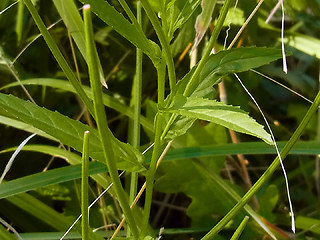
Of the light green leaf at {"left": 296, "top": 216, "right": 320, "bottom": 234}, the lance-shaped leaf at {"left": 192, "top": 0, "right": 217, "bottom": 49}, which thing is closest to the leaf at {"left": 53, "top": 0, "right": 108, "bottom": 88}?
the lance-shaped leaf at {"left": 192, "top": 0, "right": 217, "bottom": 49}

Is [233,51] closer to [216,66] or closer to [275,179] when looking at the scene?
[216,66]

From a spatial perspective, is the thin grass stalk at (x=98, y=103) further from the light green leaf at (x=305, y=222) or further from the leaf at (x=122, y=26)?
the light green leaf at (x=305, y=222)

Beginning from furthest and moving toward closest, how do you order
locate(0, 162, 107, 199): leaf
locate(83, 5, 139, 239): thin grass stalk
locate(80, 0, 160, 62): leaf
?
locate(0, 162, 107, 199): leaf, locate(80, 0, 160, 62): leaf, locate(83, 5, 139, 239): thin grass stalk

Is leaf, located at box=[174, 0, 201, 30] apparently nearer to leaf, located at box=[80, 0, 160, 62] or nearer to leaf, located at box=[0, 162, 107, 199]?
leaf, located at box=[80, 0, 160, 62]

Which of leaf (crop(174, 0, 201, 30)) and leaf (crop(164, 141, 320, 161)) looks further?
leaf (crop(164, 141, 320, 161))

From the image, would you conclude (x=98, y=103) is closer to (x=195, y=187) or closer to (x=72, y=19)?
(x=72, y=19)

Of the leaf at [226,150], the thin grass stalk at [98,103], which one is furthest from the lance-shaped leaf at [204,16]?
the thin grass stalk at [98,103]

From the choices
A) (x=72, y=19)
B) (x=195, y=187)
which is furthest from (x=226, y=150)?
(x=72, y=19)
